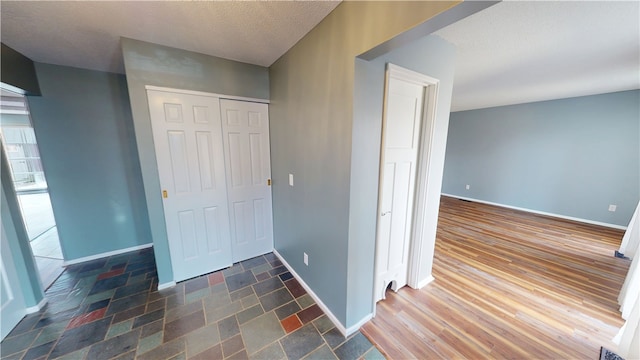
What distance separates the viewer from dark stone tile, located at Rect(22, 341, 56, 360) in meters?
1.47

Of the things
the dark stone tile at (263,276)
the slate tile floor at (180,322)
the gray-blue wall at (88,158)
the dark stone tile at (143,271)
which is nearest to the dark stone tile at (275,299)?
the slate tile floor at (180,322)

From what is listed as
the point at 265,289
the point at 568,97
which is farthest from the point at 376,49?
the point at 568,97

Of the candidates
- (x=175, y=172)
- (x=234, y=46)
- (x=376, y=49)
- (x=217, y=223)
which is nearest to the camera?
(x=376, y=49)

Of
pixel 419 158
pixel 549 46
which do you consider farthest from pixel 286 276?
pixel 549 46

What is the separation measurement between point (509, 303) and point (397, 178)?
5.59ft

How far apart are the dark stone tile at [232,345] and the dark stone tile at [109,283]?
61.0 inches

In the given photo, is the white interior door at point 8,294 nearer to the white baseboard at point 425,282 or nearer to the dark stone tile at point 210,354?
the dark stone tile at point 210,354

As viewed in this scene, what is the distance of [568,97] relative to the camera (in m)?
3.95

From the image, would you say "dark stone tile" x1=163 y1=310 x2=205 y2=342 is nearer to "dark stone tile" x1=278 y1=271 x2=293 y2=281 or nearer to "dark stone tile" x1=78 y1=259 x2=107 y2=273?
"dark stone tile" x1=278 y1=271 x2=293 y2=281

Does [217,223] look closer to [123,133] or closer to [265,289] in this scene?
[265,289]

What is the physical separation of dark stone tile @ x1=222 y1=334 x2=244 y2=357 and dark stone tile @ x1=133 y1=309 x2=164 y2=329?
72cm

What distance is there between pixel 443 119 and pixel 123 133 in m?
3.83

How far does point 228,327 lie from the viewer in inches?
68.2

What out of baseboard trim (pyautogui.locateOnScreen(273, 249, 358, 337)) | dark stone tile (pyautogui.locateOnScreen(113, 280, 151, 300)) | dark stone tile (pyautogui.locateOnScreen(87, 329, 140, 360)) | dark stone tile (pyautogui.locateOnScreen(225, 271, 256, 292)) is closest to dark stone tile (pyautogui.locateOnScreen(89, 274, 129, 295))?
dark stone tile (pyautogui.locateOnScreen(113, 280, 151, 300))
